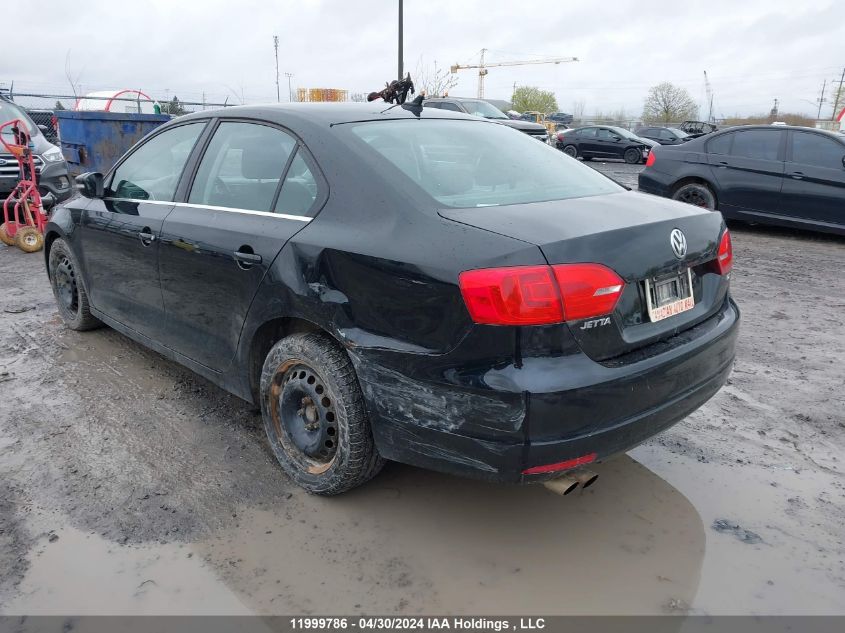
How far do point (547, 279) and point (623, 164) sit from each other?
954 inches

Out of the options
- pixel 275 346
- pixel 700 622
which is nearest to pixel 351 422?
pixel 275 346

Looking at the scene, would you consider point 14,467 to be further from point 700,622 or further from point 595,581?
point 700,622

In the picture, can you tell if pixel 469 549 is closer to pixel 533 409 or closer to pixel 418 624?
pixel 418 624

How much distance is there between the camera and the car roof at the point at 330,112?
302 cm

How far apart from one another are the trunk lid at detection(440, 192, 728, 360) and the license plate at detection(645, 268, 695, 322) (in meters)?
0.02

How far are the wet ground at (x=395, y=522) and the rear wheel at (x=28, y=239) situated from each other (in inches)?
182

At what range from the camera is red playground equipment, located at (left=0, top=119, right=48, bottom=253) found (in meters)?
7.73

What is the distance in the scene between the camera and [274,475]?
122 inches

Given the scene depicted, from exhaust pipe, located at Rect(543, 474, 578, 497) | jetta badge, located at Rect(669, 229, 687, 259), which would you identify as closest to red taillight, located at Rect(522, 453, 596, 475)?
exhaust pipe, located at Rect(543, 474, 578, 497)

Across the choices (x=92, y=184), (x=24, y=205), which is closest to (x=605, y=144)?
(x=24, y=205)

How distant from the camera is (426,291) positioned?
7.51ft

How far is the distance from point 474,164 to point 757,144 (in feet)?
24.6

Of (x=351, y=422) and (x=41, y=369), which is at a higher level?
(x=351, y=422)

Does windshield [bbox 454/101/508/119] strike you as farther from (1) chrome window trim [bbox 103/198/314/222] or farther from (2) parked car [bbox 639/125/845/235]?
(1) chrome window trim [bbox 103/198/314/222]
